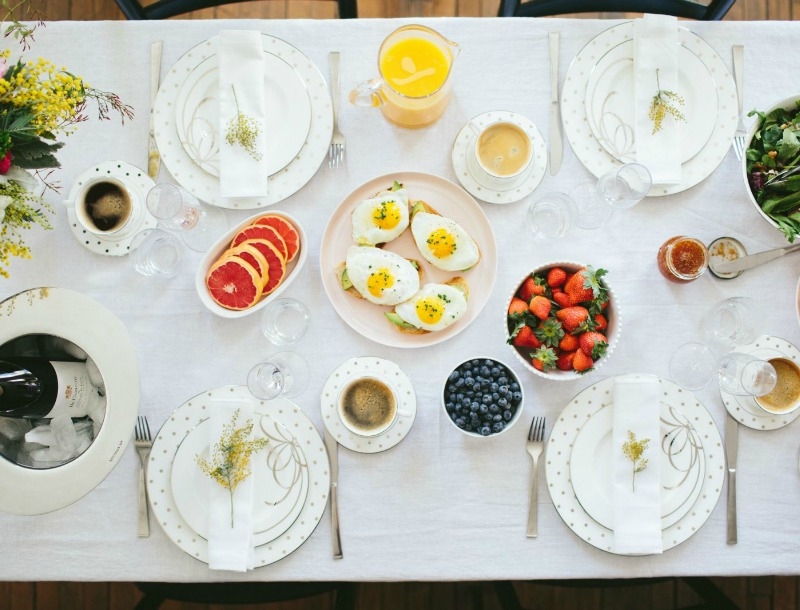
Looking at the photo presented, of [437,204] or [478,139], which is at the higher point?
[478,139]

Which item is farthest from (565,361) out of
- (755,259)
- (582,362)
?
(755,259)

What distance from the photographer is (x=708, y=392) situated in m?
1.43

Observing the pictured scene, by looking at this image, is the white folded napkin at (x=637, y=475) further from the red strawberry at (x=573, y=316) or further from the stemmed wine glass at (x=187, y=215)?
the stemmed wine glass at (x=187, y=215)

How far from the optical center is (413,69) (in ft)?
4.59

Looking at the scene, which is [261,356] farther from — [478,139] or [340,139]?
[478,139]

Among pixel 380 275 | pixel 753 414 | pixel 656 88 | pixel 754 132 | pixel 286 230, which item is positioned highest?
pixel 656 88

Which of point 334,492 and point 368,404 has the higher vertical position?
point 368,404

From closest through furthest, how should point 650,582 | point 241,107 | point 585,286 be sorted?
1. point 585,286
2. point 241,107
3. point 650,582

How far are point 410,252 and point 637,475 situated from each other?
0.72m

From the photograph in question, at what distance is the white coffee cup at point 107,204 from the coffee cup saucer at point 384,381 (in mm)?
597

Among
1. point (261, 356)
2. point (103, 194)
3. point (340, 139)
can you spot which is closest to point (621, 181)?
point (340, 139)

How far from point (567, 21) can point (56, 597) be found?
2393mm

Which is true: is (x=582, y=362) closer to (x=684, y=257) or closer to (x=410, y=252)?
(x=684, y=257)

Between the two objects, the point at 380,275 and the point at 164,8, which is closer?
the point at 380,275
